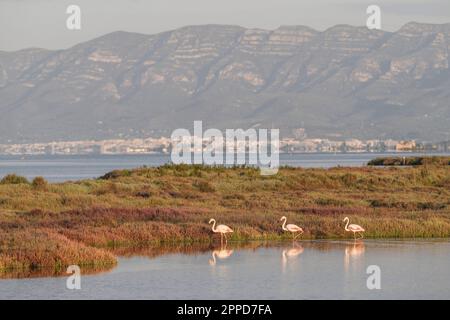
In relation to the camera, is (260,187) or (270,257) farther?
(260,187)

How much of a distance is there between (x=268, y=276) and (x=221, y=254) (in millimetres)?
5368

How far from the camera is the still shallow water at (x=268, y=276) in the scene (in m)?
25.8

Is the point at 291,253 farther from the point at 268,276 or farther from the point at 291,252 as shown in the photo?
the point at 268,276

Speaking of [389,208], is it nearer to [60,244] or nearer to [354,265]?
[354,265]

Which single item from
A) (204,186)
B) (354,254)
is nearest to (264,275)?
(354,254)

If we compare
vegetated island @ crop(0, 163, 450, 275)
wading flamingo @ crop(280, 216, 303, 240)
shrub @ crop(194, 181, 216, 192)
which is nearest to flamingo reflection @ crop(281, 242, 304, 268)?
wading flamingo @ crop(280, 216, 303, 240)

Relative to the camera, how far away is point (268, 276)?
2872 cm

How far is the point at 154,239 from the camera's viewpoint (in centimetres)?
3741

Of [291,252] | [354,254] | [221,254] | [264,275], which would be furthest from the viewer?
[291,252]

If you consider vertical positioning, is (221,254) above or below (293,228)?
below

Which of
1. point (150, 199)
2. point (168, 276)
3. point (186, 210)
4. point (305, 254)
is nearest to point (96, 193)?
point (150, 199)

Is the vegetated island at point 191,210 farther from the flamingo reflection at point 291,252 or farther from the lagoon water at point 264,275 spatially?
the flamingo reflection at point 291,252
